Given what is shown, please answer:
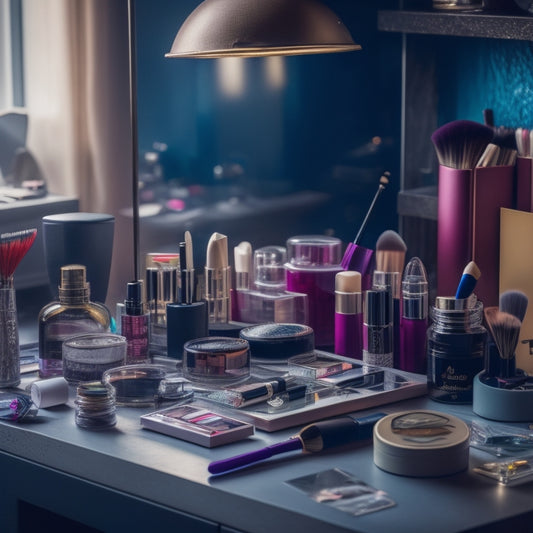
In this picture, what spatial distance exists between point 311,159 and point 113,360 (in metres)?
0.87

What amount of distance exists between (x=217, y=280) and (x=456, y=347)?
45 centimetres

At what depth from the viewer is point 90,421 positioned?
1356 mm

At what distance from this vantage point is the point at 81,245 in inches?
70.9

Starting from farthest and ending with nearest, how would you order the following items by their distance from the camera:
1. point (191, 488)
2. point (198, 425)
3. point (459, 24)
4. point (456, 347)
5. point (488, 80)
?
1. point (488, 80)
2. point (459, 24)
3. point (456, 347)
4. point (198, 425)
5. point (191, 488)

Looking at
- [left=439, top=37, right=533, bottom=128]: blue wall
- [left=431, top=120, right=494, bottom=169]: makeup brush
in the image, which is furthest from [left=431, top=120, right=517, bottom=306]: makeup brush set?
[left=439, top=37, right=533, bottom=128]: blue wall

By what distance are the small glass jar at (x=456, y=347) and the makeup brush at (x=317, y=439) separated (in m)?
0.14

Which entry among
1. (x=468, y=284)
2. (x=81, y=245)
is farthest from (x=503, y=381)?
(x=81, y=245)

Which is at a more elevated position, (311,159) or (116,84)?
(116,84)

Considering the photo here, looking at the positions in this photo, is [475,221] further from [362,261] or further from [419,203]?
[419,203]

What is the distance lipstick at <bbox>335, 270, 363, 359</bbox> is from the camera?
1626 mm

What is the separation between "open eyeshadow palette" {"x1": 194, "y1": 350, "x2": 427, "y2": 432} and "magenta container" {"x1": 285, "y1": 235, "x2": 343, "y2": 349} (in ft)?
0.55

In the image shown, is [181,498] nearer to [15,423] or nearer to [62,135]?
[15,423]

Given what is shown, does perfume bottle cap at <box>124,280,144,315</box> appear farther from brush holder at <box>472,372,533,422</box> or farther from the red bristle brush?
brush holder at <box>472,372,533,422</box>

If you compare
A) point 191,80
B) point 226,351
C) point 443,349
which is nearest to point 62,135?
point 191,80
